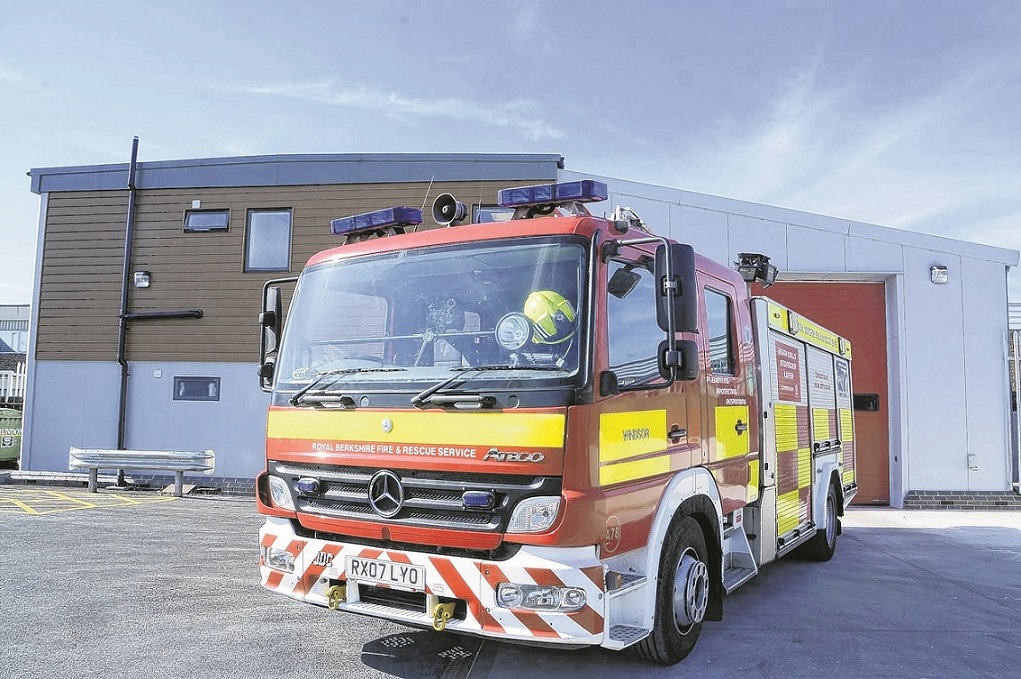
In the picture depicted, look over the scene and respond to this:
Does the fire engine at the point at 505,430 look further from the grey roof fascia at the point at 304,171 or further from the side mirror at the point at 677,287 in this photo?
the grey roof fascia at the point at 304,171

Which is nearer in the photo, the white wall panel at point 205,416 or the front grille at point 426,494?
the front grille at point 426,494

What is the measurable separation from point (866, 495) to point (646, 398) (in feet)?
33.2

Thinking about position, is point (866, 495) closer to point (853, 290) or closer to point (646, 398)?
point (853, 290)

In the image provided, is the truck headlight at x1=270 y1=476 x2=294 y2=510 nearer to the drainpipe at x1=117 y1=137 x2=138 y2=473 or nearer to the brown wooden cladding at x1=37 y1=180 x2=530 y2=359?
the brown wooden cladding at x1=37 y1=180 x2=530 y2=359

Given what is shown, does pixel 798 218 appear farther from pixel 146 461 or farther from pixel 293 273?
pixel 146 461

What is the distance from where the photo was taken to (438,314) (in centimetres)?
417

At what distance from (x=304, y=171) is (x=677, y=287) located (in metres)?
11.0

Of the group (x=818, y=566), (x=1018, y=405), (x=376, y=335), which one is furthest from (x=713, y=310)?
(x=1018, y=405)

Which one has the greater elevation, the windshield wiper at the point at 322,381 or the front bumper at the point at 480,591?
the windshield wiper at the point at 322,381

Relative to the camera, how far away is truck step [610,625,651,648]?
11.9 ft

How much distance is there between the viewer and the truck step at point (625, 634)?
11.9ft

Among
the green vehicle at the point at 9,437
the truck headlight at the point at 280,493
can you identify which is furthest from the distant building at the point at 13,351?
the truck headlight at the point at 280,493

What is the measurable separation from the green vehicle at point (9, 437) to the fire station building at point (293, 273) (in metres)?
1.87

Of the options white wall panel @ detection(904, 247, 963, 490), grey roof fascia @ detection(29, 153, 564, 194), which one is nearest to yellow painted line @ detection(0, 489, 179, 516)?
grey roof fascia @ detection(29, 153, 564, 194)
